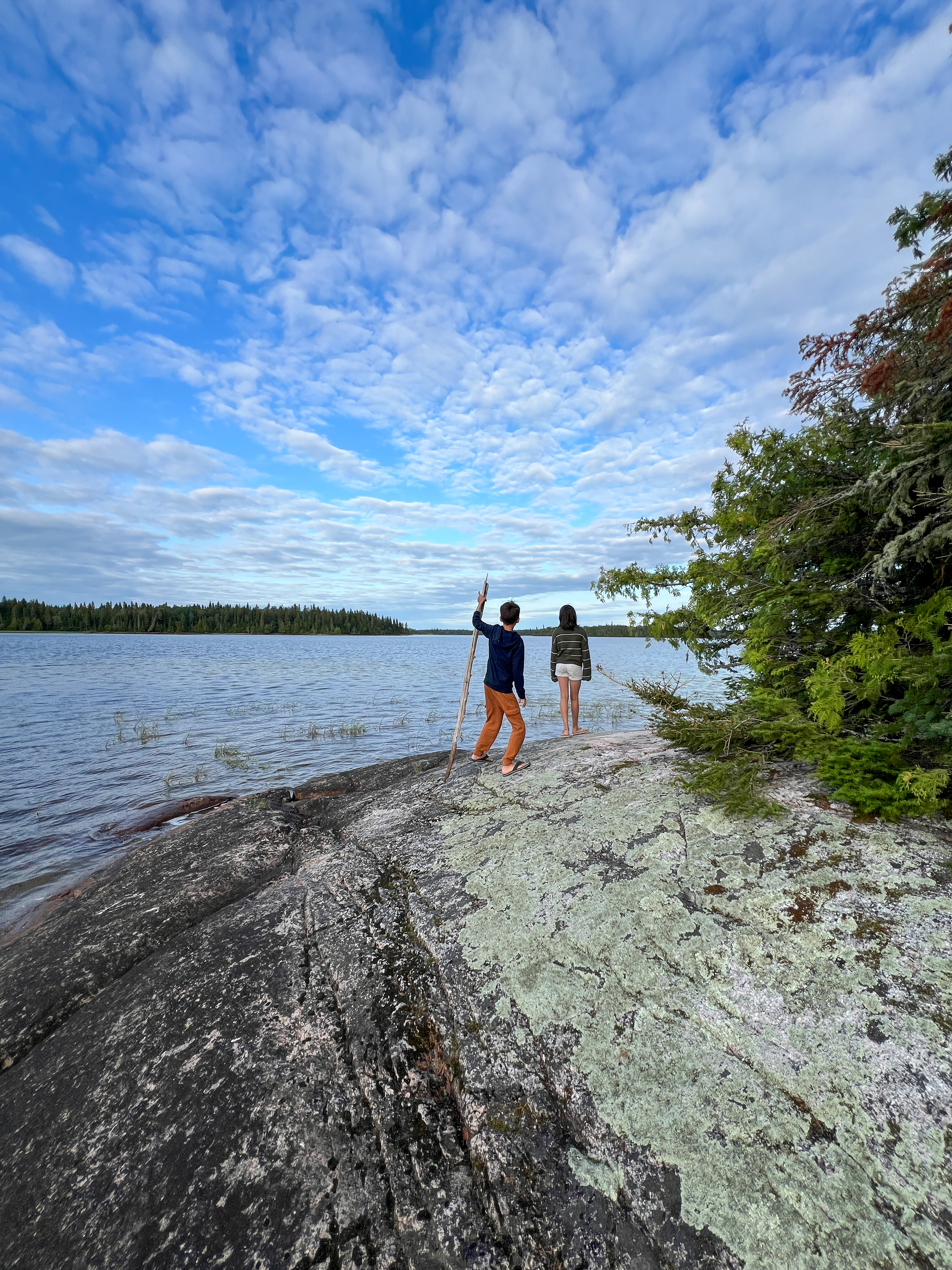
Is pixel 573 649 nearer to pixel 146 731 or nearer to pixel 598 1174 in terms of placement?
pixel 598 1174

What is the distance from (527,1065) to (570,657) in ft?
30.1

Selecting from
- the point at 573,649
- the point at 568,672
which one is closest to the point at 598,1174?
the point at 568,672

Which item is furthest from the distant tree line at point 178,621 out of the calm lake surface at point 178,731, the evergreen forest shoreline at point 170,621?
the calm lake surface at point 178,731

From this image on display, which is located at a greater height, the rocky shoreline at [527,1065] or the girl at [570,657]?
the girl at [570,657]

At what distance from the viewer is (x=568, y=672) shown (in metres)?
11.7

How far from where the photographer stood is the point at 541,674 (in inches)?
1398

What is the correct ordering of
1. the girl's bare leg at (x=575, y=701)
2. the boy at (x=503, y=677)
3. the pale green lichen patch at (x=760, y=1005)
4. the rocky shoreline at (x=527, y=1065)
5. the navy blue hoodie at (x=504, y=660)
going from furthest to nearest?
1. the girl's bare leg at (x=575, y=701)
2. the navy blue hoodie at (x=504, y=660)
3. the boy at (x=503, y=677)
4. the rocky shoreline at (x=527, y=1065)
5. the pale green lichen patch at (x=760, y=1005)

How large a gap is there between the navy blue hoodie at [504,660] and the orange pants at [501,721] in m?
0.12

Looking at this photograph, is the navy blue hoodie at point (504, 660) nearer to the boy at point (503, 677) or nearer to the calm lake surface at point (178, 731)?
the boy at point (503, 677)

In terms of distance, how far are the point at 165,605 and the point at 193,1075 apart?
547ft

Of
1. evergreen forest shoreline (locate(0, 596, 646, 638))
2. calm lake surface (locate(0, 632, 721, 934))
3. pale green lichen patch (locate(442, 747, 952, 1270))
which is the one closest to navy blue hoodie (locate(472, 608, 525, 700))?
calm lake surface (locate(0, 632, 721, 934))

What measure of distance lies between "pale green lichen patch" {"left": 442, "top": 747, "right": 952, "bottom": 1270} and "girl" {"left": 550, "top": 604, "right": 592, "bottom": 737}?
6939mm

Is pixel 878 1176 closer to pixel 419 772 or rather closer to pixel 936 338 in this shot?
pixel 936 338

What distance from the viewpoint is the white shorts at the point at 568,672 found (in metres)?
11.7
